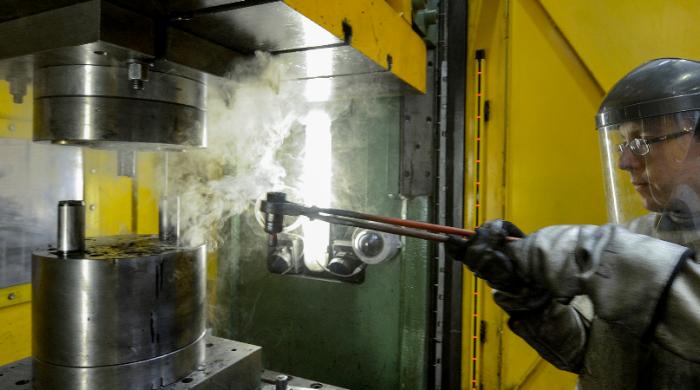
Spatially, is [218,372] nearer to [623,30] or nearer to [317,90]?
[317,90]

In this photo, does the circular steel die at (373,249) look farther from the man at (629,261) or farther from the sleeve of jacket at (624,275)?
the sleeve of jacket at (624,275)

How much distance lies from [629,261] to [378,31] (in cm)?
85

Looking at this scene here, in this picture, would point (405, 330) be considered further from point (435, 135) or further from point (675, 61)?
point (675, 61)

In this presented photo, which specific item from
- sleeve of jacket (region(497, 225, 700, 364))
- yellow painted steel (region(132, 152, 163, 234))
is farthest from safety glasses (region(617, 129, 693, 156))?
yellow painted steel (region(132, 152, 163, 234))

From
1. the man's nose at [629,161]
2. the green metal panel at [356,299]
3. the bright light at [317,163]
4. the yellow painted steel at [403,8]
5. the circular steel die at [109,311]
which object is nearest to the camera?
the circular steel die at [109,311]

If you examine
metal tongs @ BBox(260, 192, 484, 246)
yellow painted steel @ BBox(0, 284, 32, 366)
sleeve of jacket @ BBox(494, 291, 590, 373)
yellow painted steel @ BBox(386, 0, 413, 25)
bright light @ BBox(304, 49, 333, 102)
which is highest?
yellow painted steel @ BBox(386, 0, 413, 25)

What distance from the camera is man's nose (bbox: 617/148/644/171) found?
3.85ft

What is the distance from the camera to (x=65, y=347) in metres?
0.99

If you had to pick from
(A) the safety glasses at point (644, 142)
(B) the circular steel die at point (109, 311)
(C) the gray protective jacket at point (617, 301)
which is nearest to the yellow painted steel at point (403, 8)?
(A) the safety glasses at point (644, 142)

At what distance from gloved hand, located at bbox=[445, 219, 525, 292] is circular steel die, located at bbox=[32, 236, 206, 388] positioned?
0.67 metres

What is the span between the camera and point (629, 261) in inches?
34.4

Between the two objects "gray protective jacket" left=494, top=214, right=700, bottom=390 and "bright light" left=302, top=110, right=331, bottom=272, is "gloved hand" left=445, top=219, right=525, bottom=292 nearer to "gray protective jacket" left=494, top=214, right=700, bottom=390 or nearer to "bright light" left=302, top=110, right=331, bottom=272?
"gray protective jacket" left=494, top=214, right=700, bottom=390

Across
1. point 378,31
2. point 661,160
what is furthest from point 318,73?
point 661,160

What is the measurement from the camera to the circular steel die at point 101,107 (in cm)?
100
